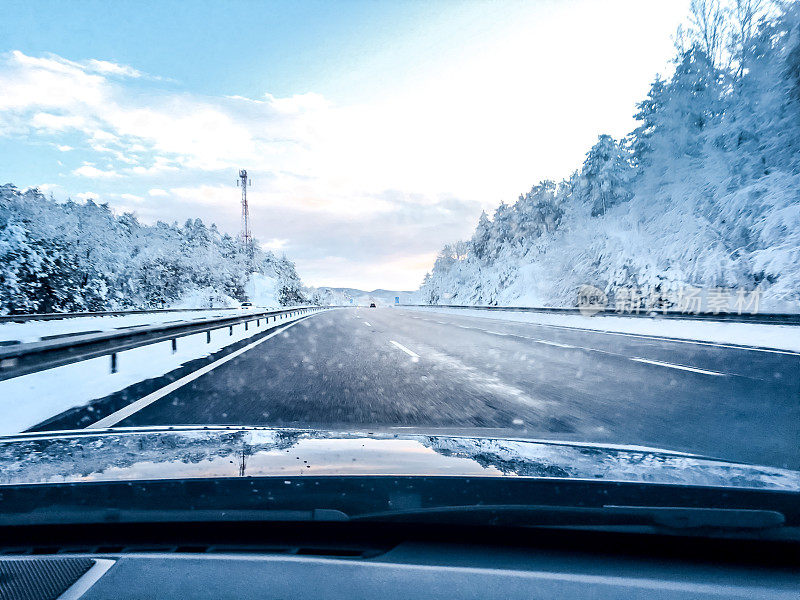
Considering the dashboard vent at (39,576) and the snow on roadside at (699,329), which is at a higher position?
the dashboard vent at (39,576)

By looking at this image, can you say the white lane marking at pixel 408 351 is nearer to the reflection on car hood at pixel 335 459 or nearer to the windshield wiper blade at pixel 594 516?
the reflection on car hood at pixel 335 459

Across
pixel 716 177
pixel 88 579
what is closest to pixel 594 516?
pixel 88 579

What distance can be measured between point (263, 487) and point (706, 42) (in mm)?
37268

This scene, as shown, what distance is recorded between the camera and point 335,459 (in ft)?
8.70

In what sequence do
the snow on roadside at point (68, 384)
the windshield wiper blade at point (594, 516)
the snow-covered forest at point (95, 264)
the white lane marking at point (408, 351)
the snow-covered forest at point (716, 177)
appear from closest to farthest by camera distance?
1. the windshield wiper blade at point (594, 516)
2. the snow on roadside at point (68, 384)
3. the white lane marking at point (408, 351)
4. the snow-covered forest at point (716, 177)
5. the snow-covered forest at point (95, 264)

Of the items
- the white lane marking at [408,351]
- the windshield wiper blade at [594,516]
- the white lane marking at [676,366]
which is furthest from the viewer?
the white lane marking at [408,351]

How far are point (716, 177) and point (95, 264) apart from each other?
49.7 m

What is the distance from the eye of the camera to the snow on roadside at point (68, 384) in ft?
18.1

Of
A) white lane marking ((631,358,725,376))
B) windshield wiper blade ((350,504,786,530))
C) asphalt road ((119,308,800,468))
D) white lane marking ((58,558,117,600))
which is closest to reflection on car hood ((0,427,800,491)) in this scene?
windshield wiper blade ((350,504,786,530))

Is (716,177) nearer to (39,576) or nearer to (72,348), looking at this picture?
(72,348)

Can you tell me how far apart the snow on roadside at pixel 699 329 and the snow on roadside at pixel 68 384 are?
1326cm

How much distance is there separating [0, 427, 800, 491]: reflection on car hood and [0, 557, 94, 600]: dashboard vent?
581mm

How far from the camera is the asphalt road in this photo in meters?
4.91

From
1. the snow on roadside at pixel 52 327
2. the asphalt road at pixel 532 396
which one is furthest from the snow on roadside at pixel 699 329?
the snow on roadside at pixel 52 327
